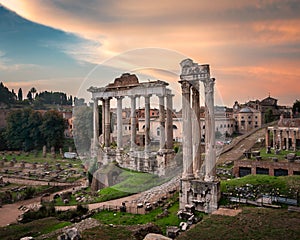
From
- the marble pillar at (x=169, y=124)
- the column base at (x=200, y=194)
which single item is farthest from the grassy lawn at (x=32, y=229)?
the marble pillar at (x=169, y=124)

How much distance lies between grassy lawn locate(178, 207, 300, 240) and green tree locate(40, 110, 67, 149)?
1986 inches

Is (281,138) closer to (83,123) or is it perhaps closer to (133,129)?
(133,129)

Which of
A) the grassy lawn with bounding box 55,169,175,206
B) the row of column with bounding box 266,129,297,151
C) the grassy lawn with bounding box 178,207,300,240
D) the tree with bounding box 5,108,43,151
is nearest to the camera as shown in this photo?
the grassy lawn with bounding box 178,207,300,240

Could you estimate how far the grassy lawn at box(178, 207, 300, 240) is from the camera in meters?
12.1

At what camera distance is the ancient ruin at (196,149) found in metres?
17.8

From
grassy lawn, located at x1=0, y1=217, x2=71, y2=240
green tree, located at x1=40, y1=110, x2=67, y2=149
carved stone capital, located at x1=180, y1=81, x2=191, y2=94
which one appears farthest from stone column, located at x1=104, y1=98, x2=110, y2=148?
green tree, located at x1=40, y1=110, x2=67, y2=149

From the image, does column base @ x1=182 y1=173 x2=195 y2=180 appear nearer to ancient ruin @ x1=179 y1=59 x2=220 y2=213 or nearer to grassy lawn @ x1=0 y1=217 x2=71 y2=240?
ancient ruin @ x1=179 y1=59 x2=220 y2=213

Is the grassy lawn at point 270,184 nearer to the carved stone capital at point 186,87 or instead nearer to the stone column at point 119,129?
the carved stone capital at point 186,87

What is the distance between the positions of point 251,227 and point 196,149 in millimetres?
7255

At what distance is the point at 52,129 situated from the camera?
198ft

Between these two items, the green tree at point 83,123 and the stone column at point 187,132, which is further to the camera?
the green tree at point 83,123

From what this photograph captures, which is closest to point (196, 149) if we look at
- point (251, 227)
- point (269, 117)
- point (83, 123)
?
point (251, 227)

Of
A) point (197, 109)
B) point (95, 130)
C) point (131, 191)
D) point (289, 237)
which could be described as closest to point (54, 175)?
point (95, 130)

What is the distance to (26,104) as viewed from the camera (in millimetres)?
100875
